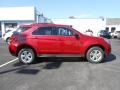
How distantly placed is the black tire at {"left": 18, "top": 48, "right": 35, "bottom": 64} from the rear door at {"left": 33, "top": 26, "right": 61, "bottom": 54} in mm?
407

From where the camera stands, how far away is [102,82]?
7.59 metres

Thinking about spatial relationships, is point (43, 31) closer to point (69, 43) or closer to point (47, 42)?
point (47, 42)

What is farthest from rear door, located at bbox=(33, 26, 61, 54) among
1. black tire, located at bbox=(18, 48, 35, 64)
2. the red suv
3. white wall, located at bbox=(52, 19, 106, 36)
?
white wall, located at bbox=(52, 19, 106, 36)

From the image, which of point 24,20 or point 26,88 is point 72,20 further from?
point 26,88

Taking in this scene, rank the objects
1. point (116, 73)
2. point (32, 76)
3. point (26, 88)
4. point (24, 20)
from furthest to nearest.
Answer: point (24, 20) < point (116, 73) < point (32, 76) < point (26, 88)

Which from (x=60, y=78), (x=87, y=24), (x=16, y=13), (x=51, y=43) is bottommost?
(x=60, y=78)

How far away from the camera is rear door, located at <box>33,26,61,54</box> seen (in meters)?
11.2

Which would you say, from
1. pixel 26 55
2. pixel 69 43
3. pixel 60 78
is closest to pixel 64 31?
pixel 69 43

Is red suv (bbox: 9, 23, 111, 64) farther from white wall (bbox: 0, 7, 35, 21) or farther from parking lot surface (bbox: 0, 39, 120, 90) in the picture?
white wall (bbox: 0, 7, 35, 21)

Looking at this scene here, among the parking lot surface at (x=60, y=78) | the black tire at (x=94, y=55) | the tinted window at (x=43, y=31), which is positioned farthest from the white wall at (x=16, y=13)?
the parking lot surface at (x=60, y=78)

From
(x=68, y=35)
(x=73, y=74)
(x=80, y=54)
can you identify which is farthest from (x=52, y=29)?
(x=73, y=74)

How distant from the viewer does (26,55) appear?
37.1 ft

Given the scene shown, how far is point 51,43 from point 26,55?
1.26 metres

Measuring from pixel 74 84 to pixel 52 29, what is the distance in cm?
457
